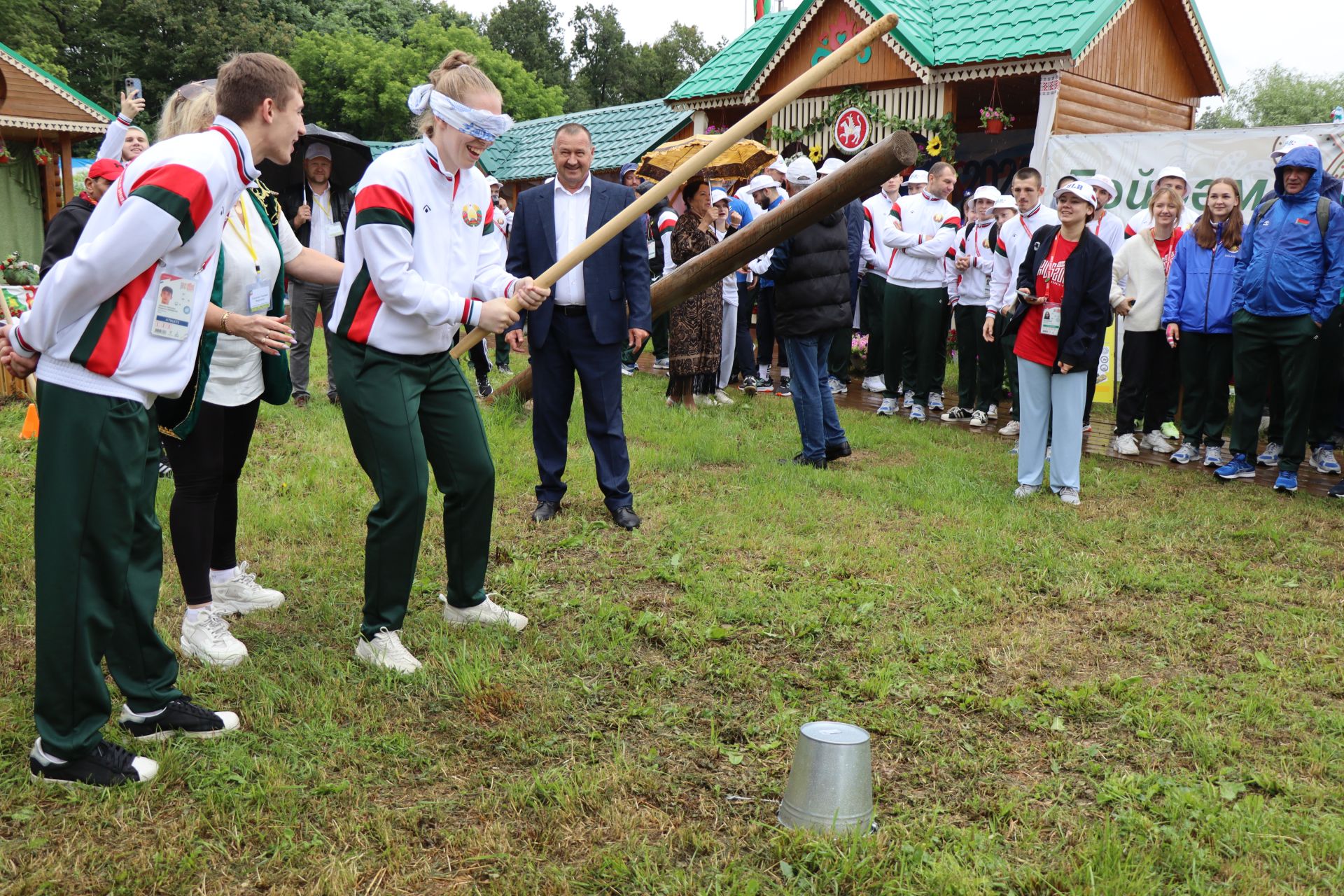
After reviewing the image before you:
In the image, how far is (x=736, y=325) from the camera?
10891 millimetres

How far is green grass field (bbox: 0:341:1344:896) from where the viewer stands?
9.27 ft

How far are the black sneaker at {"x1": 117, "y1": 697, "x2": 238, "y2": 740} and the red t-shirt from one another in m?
5.30

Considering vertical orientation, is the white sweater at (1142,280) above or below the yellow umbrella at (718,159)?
below

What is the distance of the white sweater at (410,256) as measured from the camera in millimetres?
3695

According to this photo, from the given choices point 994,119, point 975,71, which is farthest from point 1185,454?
point 994,119

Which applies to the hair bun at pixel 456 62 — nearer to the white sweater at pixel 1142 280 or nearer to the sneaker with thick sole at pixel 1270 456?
the white sweater at pixel 1142 280

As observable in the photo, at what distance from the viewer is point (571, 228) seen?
19.5ft

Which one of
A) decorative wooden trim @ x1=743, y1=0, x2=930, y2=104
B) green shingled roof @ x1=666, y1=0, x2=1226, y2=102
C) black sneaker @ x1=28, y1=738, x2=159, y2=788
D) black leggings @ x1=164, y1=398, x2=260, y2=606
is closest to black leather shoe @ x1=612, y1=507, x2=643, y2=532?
black leggings @ x1=164, y1=398, x2=260, y2=606

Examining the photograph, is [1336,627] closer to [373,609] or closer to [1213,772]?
[1213,772]

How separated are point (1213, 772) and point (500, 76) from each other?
41.9 meters

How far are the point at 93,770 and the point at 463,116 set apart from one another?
2.45 meters

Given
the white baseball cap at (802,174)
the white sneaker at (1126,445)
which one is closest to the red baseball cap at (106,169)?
the white baseball cap at (802,174)

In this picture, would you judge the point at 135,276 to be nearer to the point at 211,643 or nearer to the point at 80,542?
the point at 80,542

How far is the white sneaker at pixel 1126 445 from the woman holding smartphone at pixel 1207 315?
0.30 m
